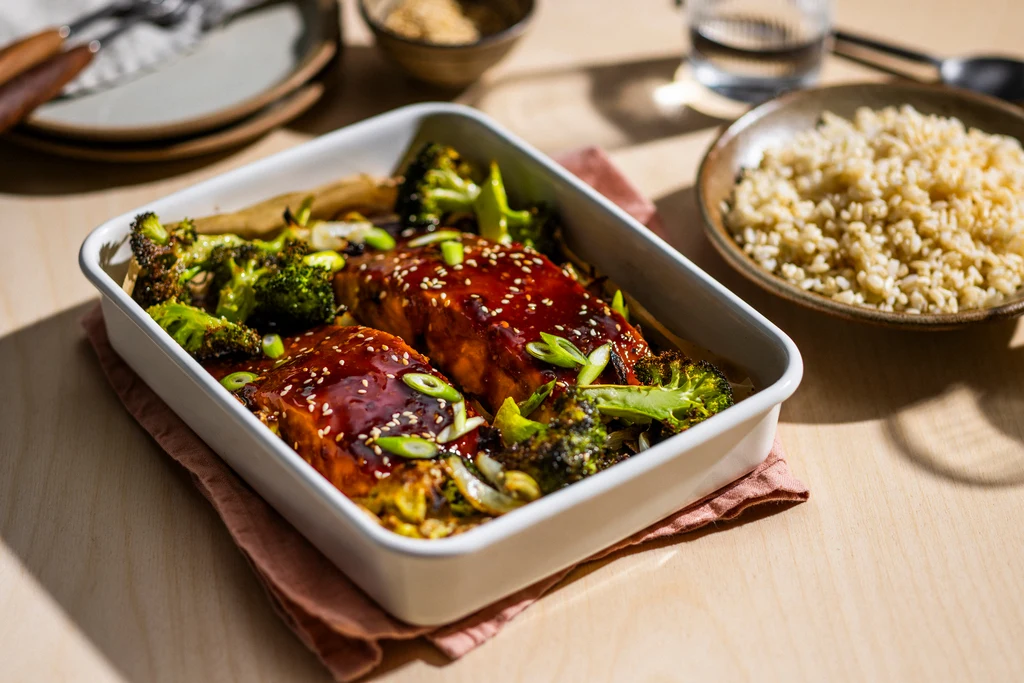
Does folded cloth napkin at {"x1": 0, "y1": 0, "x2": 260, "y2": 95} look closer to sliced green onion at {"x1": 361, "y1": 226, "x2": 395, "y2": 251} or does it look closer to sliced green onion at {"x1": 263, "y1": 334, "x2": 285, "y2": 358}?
sliced green onion at {"x1": 361, "y1": 226, "x2": 395, "y2": 251}

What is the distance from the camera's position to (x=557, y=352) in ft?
6.95

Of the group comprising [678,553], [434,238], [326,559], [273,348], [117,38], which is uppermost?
[117,38]

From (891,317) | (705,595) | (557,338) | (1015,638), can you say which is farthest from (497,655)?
(891,317)

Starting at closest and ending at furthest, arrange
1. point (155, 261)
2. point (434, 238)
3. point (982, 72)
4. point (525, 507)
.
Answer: point (525, 507)
point (155, 261)
point (434, 238)
point (982, 72)

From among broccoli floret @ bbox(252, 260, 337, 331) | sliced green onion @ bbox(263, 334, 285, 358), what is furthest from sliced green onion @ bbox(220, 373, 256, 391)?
broccoli floret @ bbox(252, 260, 337, 331)

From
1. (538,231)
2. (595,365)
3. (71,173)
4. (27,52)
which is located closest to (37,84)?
(27,52)

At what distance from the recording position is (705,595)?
6.58 feet

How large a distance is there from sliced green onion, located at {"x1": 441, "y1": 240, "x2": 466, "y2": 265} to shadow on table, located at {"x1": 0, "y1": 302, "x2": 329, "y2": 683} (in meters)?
0.77

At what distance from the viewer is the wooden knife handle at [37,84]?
113 inches

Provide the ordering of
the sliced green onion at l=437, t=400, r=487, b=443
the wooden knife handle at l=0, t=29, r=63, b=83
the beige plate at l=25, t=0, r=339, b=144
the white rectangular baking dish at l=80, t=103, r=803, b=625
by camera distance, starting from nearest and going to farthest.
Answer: the white rectangular baking dish at l=80, t=103, r=803, b=625 → the sliced green onion at l=437, t=400, r=487, b=443 → the wooden knife handle at l=0, t=29, r=63, b=83 → the beige plate at l=25, t=0, r=339, b=144

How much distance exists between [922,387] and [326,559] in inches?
58.8

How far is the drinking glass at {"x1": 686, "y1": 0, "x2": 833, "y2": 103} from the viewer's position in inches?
133

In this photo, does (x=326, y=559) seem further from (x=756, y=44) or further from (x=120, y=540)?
(x=756, y=44)

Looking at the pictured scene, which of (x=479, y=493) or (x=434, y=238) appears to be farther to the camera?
(x=434, y=238)
